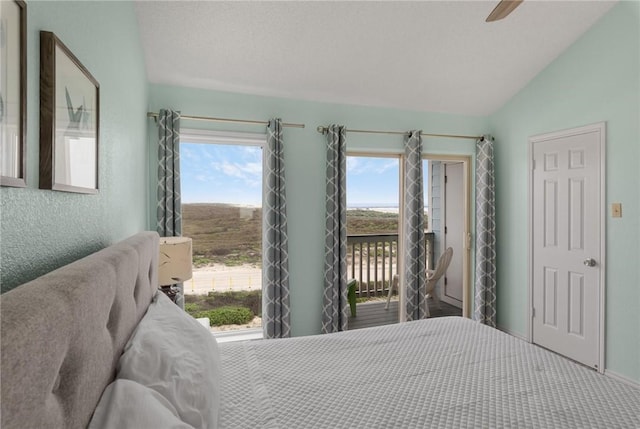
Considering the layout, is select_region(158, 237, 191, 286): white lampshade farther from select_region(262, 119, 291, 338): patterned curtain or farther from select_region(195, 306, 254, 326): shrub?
select_region(195, 306, 254, 326): shrub

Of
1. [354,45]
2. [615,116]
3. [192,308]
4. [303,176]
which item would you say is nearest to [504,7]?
[354,45]

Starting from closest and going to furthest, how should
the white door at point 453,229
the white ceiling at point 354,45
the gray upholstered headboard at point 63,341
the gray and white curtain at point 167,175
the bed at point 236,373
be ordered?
1. the gray upholstered headboard at point 63,341
2. the bed at point 236,373
3. the white ceiling at point 354,45
4. the gray and white curtain at point 167,175
5. the white door at point 453,229

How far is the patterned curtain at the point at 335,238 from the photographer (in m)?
3.30

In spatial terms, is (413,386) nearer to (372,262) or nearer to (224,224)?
(224,224)

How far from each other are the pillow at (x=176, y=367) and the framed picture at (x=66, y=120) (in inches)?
21.1

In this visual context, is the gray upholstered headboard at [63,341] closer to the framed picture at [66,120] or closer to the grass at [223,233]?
the framed picture at [66,120]

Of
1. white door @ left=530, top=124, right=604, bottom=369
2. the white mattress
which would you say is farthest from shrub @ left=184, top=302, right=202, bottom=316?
white door @ left=530, top=124, right=604, bottom=369

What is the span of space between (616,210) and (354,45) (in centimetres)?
252

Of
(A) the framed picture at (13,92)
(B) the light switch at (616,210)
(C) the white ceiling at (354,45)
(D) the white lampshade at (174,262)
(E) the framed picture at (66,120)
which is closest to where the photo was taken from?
(A) the framed picture at (13,92)

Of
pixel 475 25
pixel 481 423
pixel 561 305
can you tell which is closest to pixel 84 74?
pixel 481 423

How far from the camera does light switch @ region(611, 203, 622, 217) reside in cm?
266

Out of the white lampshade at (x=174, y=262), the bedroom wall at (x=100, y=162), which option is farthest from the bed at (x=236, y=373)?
the white lampshade at (x=174, y=262)

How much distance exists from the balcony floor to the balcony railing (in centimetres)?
17

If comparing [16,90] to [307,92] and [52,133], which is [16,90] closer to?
[52,133]
